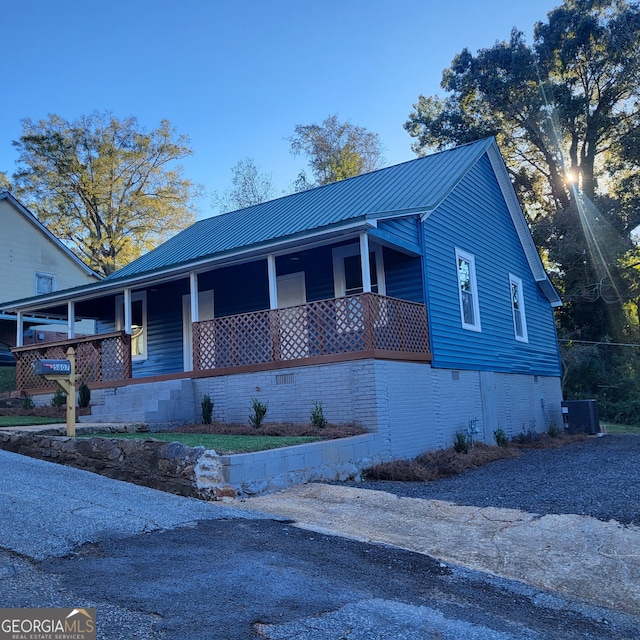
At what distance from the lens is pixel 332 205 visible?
16.1 meters

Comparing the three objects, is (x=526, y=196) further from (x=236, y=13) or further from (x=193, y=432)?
(x=193, y=432)

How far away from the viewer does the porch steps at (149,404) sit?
12383mm

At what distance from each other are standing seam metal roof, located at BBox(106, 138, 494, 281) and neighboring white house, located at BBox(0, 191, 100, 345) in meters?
10.9

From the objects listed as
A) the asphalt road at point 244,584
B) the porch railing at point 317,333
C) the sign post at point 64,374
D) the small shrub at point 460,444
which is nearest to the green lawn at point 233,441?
the sign post at point 64,374

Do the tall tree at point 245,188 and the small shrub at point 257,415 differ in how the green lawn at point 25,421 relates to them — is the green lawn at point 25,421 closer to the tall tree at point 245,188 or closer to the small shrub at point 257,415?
the small shrub at point 257,415

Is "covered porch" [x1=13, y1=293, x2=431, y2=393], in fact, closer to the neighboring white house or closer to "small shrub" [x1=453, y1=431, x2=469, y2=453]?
"small shrub" [x1=453, y1=431, x2=469, y2=453]

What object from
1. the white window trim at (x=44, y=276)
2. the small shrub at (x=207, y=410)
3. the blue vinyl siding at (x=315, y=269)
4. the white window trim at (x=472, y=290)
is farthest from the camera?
the white window trim at (x=44, y=276)

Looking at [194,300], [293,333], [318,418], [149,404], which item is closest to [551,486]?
[318,418]

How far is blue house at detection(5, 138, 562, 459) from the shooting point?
454 inches

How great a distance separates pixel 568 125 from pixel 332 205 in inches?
854

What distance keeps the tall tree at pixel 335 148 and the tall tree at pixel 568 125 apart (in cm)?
380

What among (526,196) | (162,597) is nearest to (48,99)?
(526,196)

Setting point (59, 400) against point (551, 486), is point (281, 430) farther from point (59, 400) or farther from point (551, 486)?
point (59, 400)

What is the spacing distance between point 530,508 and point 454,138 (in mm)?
30616
